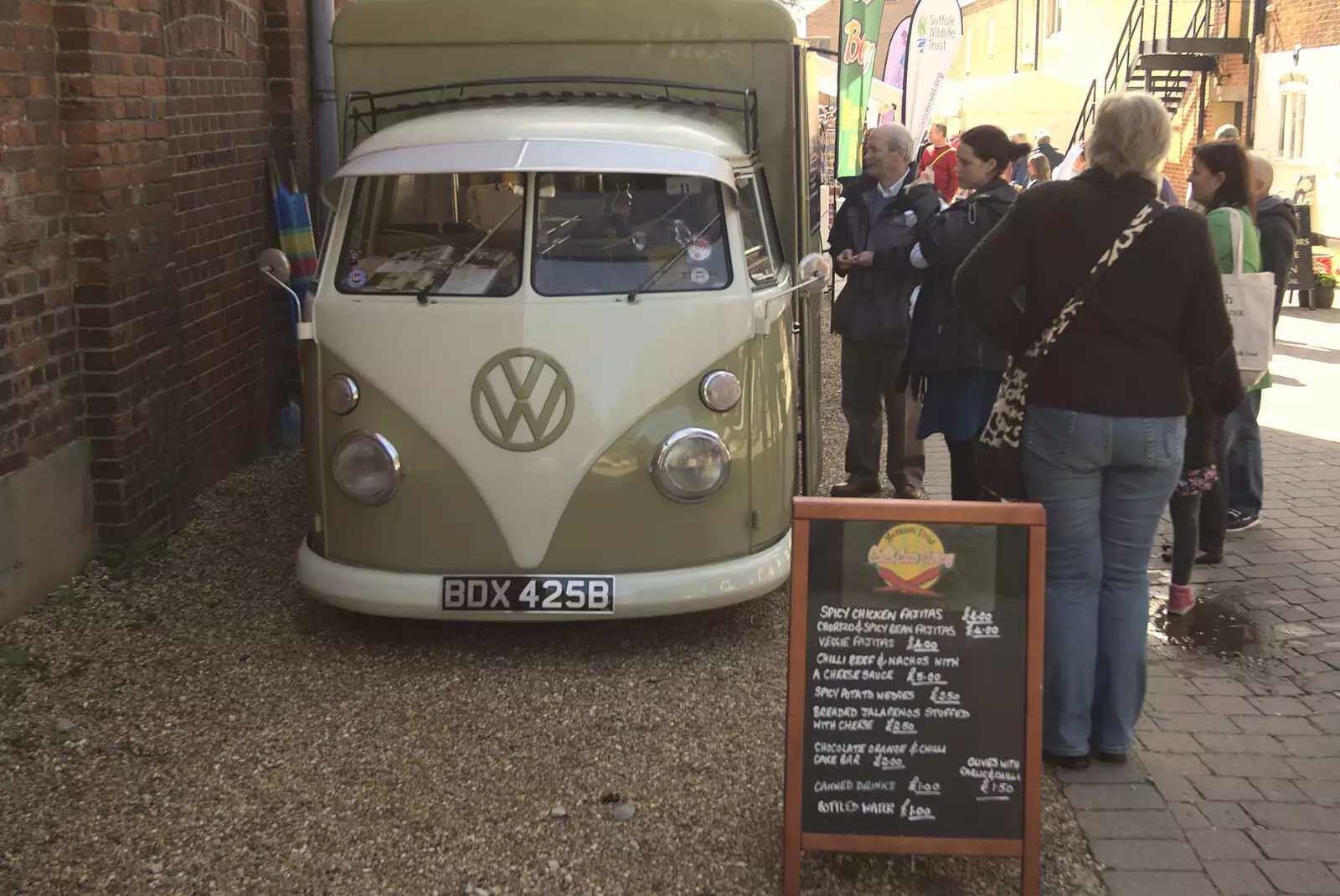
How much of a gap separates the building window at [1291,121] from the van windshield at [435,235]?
2114cm

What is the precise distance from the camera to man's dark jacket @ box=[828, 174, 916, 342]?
7.26m

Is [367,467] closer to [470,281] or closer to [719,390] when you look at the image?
[470,281]

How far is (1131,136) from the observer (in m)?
4.20

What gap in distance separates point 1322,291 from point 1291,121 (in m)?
8.71

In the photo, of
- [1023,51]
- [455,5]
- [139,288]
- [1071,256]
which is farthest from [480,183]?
[1023,51]

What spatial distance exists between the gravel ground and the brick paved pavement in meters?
0.25

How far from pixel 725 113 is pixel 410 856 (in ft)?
12.1

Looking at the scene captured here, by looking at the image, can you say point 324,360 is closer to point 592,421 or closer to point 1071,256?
point 592,421

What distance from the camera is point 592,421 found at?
17.1 feet

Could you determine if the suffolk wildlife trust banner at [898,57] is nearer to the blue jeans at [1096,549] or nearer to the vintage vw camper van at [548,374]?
the vintage vw camper van at [548,374]

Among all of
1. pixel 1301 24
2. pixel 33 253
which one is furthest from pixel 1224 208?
pixel 1301 24

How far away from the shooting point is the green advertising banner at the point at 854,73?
13.8 meters

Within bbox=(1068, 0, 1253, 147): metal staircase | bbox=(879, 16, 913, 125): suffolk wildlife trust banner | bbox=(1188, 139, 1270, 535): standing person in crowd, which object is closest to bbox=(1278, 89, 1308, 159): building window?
bbox=(1068, 0, 1253, 147): metal staircase

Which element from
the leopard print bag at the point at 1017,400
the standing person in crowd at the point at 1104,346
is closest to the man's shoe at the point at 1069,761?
the standing person in crowd at the point at 1104,346
